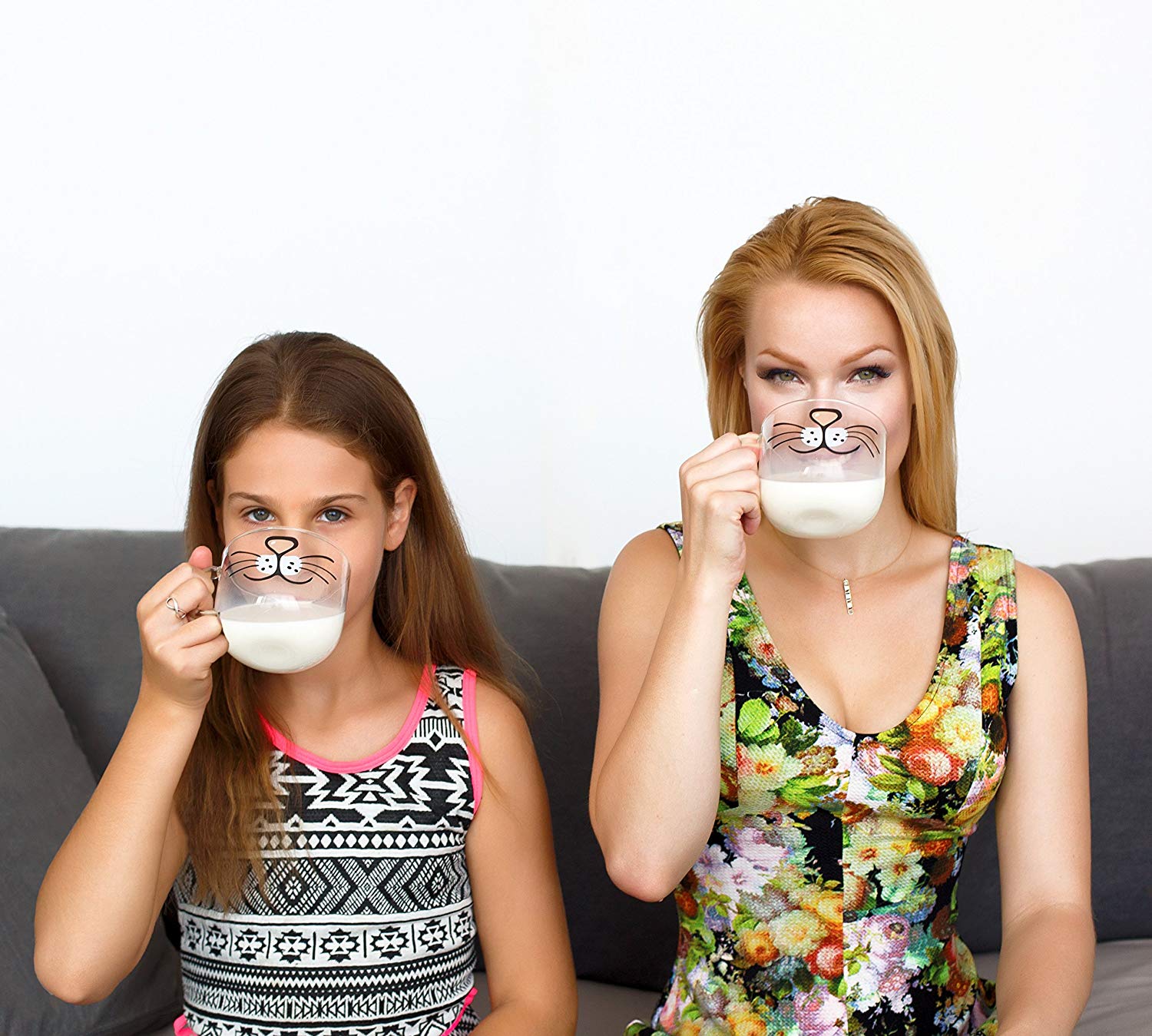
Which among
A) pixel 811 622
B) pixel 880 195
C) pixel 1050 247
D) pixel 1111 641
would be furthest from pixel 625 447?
pixel 811 622

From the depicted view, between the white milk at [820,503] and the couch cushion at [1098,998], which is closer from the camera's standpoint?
the white milk at [820,503]

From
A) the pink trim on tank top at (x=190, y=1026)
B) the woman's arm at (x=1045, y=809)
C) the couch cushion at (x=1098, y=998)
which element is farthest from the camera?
the couch cushion at (x=1098, y=998)

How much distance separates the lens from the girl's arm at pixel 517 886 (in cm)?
169

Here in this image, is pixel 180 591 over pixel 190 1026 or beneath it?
over

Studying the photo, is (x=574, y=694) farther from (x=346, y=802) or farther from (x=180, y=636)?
(x=180, y=636)

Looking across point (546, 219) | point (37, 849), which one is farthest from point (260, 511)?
point (546, 219)

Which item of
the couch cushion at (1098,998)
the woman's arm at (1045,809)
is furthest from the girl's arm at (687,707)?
the couch cushion at (1098,998)

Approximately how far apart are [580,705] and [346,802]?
0.55 meters

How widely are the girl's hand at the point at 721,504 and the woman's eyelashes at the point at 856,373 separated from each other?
18 centimetres

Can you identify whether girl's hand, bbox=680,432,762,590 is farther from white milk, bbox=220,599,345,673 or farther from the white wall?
the white wall

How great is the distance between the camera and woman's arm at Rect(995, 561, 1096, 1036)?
1583mm

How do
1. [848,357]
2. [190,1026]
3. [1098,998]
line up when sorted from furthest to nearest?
[1098,998], [190,1026], [848,357]

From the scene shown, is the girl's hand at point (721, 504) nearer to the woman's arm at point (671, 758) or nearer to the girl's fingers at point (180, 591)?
the woman's arm at point (671, 758)

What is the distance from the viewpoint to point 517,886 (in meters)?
1.74
